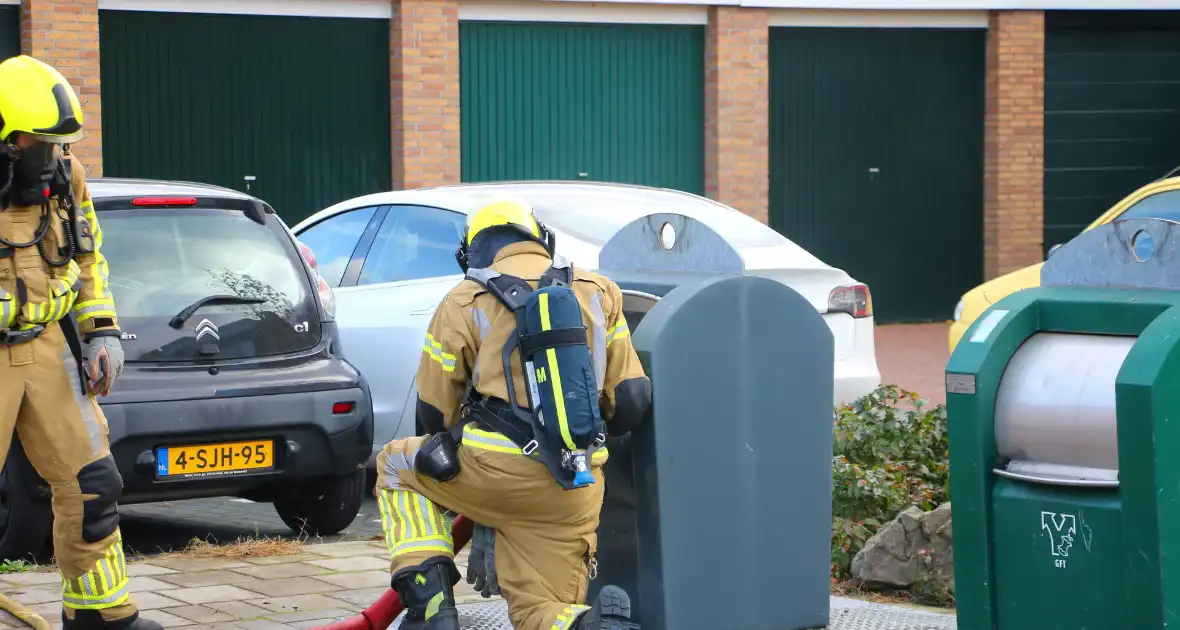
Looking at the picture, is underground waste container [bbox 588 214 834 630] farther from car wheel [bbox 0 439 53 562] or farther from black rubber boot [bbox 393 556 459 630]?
car wheel [bbox 0 439 53 562]

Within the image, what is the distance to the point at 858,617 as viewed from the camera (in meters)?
5.80

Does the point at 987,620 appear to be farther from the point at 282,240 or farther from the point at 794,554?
the point at 282,240

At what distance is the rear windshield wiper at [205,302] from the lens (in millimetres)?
6859

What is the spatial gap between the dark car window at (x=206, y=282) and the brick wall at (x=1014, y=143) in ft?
40.9

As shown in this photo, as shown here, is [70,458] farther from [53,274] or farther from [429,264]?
[429,264]

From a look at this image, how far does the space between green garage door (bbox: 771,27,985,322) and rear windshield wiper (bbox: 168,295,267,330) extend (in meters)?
11.3

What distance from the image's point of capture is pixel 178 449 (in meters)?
6.70

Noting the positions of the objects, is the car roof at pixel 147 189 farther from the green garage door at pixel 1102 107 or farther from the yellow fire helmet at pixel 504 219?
the green garage door at pixel 1102 107

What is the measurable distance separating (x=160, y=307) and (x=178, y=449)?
572 mm

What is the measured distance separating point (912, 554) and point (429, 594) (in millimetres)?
2061

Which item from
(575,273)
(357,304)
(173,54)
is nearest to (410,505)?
(575,273)

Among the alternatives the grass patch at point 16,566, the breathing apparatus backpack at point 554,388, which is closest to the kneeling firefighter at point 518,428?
the breathing apparatus backpack at point 554,388

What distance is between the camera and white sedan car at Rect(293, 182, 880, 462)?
827 centimetres

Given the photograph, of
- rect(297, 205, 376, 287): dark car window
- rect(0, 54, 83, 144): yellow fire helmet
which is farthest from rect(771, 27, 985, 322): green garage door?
rect(0, 54, 83, 144): yellow fire helmet
